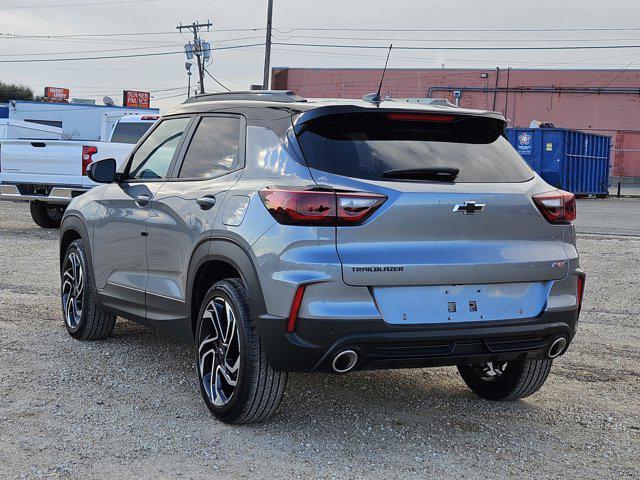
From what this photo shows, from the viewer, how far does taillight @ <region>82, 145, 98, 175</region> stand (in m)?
15.1

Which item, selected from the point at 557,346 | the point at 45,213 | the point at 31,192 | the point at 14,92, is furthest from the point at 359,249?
the point at 14,92

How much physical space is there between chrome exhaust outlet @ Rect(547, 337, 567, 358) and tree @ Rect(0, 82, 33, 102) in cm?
10484

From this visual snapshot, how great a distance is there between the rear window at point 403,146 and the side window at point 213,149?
0.64 metres

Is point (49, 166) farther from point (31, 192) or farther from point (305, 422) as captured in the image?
point (305, 422)

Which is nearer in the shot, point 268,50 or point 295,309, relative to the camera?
point 295,309

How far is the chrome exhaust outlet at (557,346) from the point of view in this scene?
4.99 m

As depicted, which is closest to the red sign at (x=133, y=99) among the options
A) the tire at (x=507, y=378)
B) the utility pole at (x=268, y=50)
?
the utility pole at (x=268, y=50)

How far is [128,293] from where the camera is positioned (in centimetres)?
627

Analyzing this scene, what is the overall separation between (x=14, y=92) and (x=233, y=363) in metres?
107

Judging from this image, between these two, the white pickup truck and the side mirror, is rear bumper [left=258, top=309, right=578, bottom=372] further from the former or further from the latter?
the white pickup truck

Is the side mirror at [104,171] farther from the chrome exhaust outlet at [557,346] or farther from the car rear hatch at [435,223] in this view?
the chrome exhaust outlet at [557,346]

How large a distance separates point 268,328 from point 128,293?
77.5 inches

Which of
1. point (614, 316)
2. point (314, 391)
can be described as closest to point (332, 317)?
point (314, 391)

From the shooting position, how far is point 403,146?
15.9ft
